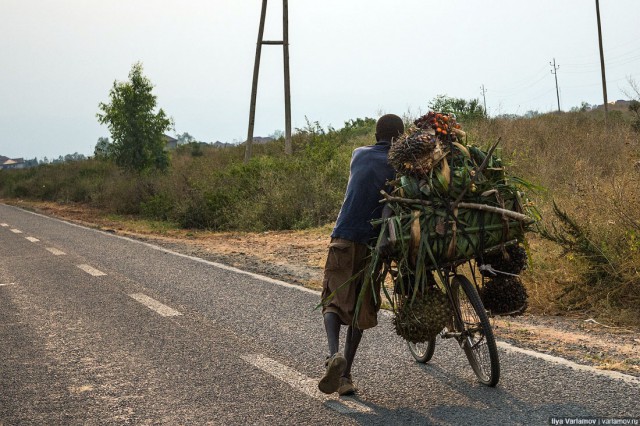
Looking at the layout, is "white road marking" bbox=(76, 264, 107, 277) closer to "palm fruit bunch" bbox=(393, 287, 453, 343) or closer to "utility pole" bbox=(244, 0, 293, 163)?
"palm fruit bunch" bbox=(393, 287, 453, 343)

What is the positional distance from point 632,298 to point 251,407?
15.5 ft

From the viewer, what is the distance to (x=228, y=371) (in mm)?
5969

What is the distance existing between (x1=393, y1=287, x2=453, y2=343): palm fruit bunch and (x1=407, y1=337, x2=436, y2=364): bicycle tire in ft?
3.30

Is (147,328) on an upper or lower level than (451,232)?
lower

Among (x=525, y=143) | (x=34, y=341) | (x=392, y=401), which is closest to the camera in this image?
(x=392, y=401)

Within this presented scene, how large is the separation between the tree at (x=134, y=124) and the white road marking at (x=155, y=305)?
27.9 m

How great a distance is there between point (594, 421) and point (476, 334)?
3.42 ft

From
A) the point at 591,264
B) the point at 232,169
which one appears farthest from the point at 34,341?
the point at 232,169

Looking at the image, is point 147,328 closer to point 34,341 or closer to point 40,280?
point 34,341

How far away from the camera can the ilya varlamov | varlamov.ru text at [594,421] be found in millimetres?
4359

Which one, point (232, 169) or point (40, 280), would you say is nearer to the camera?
point (40, 280)

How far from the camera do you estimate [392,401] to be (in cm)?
511

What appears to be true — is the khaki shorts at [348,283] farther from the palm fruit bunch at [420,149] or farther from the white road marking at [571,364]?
the white road marking at [571,364]

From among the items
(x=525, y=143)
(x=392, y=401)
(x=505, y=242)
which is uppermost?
(x=525, y=143)
